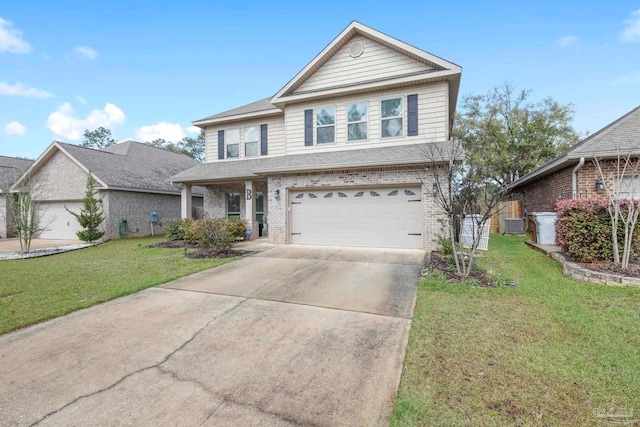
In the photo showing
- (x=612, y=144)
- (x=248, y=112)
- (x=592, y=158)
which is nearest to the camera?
(x=592, y=158)

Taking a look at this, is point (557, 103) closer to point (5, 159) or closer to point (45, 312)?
point (45, 312)

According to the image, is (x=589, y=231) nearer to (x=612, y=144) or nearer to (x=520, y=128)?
(x=612, y=144)

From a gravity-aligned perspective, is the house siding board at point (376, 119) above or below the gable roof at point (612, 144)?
above

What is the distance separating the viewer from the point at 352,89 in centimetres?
1044

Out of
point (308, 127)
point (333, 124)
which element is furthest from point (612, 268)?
point (308, 127)

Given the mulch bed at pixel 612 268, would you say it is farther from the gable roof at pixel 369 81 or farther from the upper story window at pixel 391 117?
the gable roof at pixel 369 81

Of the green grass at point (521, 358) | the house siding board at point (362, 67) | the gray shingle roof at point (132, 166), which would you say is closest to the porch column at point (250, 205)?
the gray shingle roof at point (132, 166)

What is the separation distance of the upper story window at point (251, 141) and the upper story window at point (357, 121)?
4.57 m

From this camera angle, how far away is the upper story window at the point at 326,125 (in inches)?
439

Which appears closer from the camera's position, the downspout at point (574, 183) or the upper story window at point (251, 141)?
the downspout at point (574, 183)

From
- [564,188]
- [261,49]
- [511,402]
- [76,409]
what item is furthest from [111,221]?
[564,188]

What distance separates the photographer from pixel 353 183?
9.95 meters

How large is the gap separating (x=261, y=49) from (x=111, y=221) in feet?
38.0

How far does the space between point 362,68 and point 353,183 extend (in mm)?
4431
